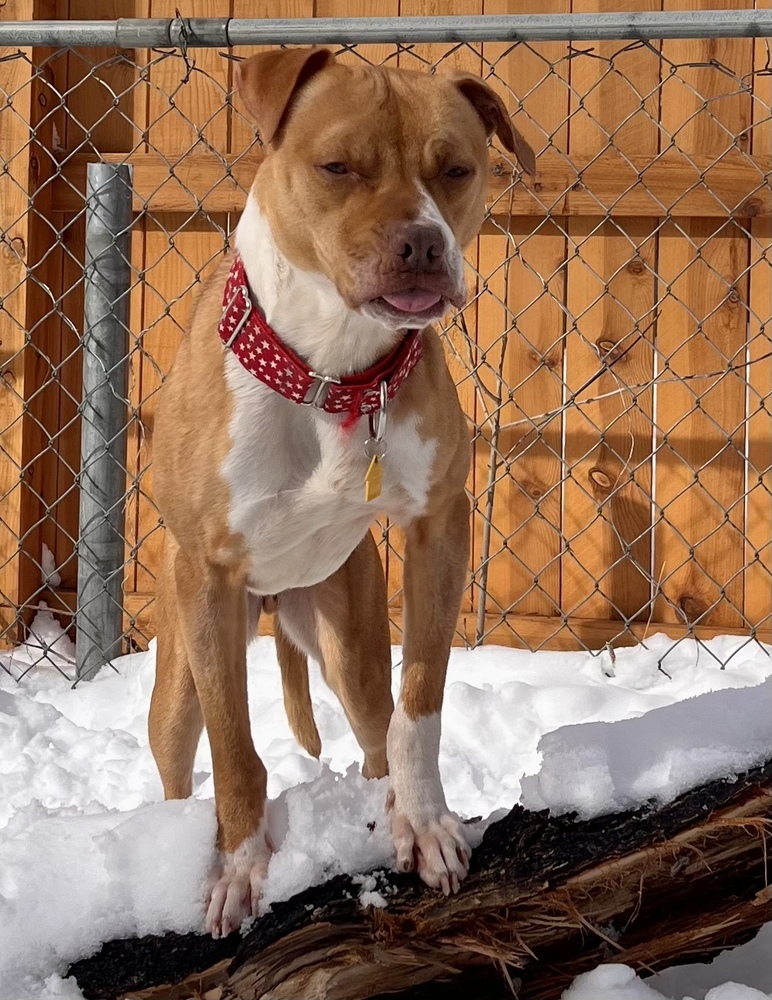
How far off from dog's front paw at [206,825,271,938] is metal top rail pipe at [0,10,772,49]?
206cm

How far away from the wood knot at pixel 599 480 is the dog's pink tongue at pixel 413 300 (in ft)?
7.45

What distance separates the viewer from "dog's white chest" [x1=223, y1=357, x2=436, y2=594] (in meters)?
1.96

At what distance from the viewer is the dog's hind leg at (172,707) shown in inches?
89.7

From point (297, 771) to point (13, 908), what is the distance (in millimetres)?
1497

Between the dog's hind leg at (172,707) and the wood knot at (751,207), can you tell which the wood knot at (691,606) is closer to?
the wood knot at (751,207)

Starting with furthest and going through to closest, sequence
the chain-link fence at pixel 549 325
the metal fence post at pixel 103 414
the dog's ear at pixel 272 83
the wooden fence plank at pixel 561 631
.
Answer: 1. the wooden fence plank at pixel 561 631
2. the chain-link fence at pixel 549 325
3. the metal fence post at pixel 103 414
4. the dog's ear at pixel 272 83

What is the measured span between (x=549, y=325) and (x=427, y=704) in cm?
226

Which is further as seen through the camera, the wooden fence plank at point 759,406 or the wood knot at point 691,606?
the wood knot at point 691,606

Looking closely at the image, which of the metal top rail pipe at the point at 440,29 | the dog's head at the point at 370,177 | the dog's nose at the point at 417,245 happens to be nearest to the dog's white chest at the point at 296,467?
the dog's head at the point at 370,177

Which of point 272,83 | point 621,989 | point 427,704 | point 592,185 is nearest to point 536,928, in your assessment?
point 621,989

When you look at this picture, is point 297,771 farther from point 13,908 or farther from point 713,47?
point 713,47

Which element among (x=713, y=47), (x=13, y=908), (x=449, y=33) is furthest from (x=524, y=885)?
(x=713, y=47)

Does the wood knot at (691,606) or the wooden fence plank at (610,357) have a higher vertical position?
the wooden fence plank at (610,357)

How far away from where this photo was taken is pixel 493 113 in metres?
2.10
